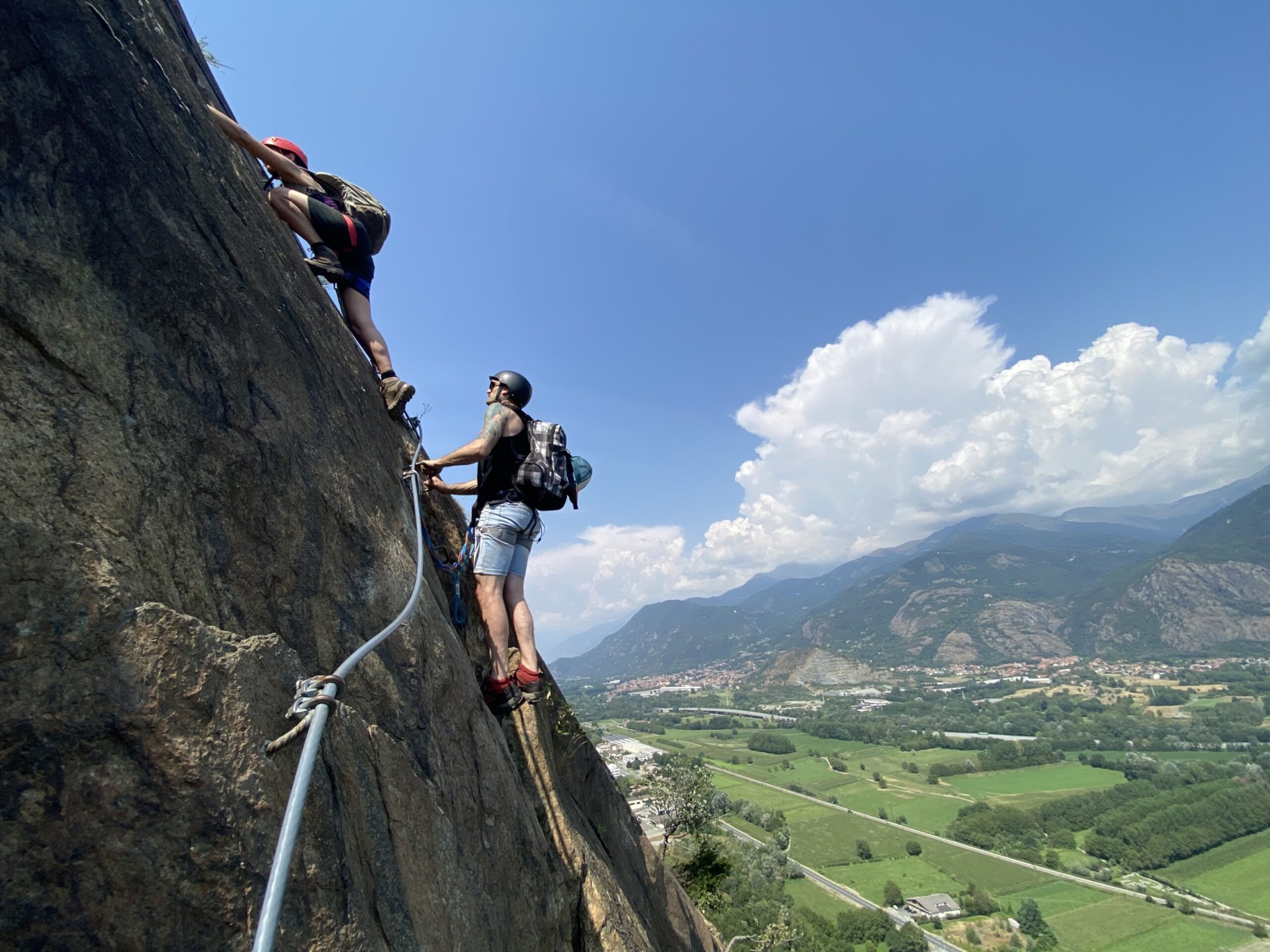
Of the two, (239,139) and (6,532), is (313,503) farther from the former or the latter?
(239,139)

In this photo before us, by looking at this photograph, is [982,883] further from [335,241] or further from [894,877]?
[335,241]

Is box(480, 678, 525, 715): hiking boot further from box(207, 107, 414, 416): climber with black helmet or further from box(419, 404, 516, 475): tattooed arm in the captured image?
box(207, 107, 414, 416): climber with black helmet

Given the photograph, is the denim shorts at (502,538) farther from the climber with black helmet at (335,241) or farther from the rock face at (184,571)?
the climber with black helmet at (335,241)

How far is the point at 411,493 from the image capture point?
598 centimetres

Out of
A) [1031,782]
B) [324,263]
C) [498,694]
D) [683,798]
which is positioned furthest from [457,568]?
[1031,782]

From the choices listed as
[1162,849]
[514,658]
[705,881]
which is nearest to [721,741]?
[1162,849]

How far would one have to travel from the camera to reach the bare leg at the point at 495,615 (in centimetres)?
651

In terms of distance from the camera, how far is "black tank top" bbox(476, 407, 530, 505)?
6910 millimetres

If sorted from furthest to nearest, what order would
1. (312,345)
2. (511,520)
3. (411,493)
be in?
(511,520)
(411,493)
(312,345)

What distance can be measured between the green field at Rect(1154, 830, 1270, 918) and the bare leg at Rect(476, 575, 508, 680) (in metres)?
91.3

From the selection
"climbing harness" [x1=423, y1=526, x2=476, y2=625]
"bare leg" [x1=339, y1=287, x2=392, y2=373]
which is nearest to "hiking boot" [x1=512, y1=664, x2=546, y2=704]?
"climbing harness" [x1=423, y1=526, x2=476, y2=625]

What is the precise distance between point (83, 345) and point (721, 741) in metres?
166

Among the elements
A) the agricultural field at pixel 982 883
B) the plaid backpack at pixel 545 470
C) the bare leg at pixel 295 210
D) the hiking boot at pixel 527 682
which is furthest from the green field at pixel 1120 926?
the bare leg at pixel 295 210

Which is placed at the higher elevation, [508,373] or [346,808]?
[508,373]
